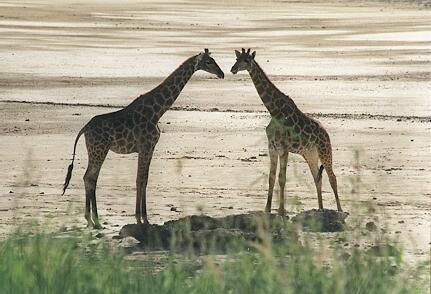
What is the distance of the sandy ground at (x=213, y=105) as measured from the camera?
15.9 meters

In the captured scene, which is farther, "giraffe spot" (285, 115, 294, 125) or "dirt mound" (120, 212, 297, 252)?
"giraffe spot" (285, 115, 294, 125)

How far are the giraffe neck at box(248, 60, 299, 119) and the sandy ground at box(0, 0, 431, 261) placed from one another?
27.3 inches

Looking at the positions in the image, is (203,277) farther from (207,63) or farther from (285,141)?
(207,63)

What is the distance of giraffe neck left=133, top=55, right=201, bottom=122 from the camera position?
1486cm

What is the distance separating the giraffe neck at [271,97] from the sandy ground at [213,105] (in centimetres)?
69

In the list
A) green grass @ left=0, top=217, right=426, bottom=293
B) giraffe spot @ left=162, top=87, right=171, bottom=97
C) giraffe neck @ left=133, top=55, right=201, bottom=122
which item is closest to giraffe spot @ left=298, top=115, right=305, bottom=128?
giraffe neck @ left=133, top=55, right=201, bottom=122

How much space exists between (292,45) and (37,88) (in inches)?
497

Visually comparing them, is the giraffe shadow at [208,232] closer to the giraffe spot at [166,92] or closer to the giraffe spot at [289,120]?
the giraffe spot at [289,120]

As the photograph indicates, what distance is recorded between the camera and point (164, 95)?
15.0m

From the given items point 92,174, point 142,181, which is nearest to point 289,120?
point 142,181

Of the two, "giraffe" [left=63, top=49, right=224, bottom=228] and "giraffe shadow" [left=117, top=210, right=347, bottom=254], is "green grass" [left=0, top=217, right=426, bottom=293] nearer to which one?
"giraffe shadow" [left=117, top=210, right=347, bottom=254]

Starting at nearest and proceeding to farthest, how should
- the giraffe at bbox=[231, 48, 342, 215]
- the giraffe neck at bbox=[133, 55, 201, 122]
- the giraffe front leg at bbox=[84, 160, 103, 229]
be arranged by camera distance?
the giraffe front leg at bbox=[84, 160, 103, 229] → the giraffe neck at bbox=[133, 55, 201, 122] → the giraffe at bbox=[231, 48, 342, 215]

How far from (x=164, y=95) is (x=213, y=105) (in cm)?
1094

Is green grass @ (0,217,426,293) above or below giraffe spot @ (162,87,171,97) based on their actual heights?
below
